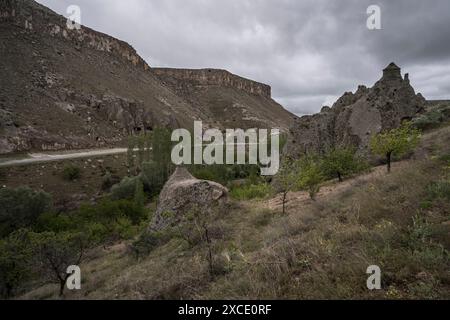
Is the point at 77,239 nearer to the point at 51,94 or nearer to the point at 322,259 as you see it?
the point at 322,259

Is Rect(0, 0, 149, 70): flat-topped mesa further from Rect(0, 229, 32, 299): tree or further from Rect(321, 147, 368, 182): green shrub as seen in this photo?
Rect(321, 147, 368, 182): green shrub

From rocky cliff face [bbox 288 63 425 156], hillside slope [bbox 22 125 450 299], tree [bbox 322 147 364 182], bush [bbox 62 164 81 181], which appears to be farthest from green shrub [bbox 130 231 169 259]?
bush [bbox 62 164 81 181]

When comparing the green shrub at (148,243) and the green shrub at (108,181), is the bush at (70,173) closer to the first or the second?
the green shrub at (108,181)

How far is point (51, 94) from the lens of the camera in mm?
48844

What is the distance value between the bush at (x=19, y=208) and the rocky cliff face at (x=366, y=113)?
68.9ft

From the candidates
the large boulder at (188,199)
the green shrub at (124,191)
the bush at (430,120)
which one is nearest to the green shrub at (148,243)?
the large boulder at (188,199)

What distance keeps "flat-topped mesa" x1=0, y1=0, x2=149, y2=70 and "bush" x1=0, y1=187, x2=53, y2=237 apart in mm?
50038

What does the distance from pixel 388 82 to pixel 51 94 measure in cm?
5184

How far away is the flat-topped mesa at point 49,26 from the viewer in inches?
2185

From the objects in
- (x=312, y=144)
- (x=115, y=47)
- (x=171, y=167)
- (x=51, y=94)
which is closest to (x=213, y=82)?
(x=115, y=47)

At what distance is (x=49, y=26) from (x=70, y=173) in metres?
48.6

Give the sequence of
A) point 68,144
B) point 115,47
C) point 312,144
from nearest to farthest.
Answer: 1. point 312,144
2. point 68,144
3. point 115,47

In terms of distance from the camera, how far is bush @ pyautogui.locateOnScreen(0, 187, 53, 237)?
68.3 feet

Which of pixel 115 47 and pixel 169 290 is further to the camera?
pixel 115 47
